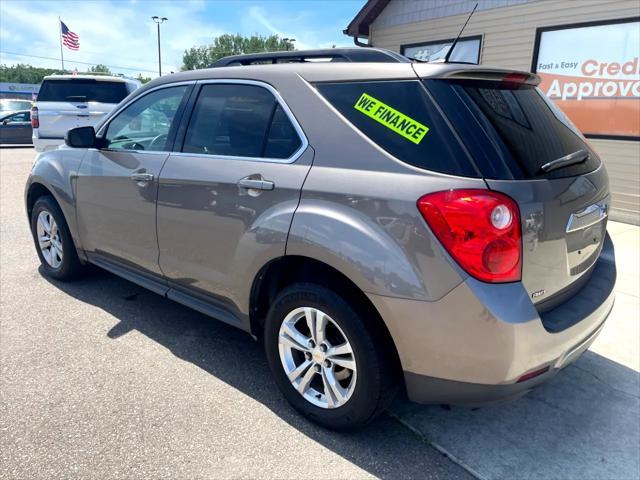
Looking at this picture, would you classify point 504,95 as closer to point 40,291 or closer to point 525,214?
point 525,214

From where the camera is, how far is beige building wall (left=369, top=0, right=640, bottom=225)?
6.96 meters

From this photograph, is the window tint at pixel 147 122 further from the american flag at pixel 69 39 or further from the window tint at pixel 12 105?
the american flag at pixel 69 39

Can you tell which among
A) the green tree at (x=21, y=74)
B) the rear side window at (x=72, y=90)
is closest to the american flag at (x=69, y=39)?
the rear side window at (x=72, y=90)

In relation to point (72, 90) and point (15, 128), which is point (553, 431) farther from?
point (15, 128)

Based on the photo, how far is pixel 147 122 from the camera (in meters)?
3.54

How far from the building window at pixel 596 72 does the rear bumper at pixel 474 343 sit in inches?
246

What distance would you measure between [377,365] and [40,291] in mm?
3323

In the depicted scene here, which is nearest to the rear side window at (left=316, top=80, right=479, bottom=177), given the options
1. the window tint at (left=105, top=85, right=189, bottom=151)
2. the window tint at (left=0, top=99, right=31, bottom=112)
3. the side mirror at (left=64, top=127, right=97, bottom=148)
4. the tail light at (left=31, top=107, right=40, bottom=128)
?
the window tint at (left=105, top=85, right=189, bottom=151)

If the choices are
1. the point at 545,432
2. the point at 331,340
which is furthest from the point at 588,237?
the point at 331,340

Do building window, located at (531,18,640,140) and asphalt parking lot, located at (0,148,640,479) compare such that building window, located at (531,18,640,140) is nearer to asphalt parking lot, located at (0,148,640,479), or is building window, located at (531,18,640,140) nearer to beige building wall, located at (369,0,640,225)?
beige building wall, located at (369,0,640,225)

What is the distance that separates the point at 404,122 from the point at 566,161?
779mm

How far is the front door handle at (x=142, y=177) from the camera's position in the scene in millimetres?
3150

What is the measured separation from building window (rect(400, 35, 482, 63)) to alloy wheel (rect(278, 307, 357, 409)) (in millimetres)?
6983

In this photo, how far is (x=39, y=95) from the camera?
30.1ft
